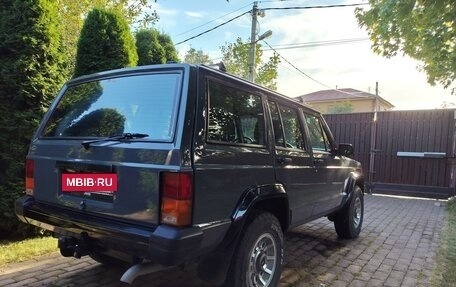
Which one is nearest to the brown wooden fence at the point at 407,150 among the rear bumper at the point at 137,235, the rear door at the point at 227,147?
the rear door at the point at 227,147

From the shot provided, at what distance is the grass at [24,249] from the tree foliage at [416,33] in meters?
5.07

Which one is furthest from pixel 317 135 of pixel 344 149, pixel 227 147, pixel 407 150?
pixel 407 150

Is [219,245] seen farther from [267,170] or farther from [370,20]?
[370,20]

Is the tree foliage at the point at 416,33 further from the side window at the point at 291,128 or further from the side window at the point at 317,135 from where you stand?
the side window at the point at 291,128

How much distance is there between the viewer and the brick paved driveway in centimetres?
352

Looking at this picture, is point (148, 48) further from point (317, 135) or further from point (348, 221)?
point (348, 221)

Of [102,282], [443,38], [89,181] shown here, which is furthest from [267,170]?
[443,38]

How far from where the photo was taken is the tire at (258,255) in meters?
2.72

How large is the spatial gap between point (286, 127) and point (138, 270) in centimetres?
202

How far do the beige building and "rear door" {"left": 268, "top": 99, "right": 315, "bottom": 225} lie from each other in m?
35.4

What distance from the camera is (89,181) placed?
8.38 ft

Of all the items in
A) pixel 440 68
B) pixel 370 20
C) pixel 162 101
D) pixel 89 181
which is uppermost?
pixel 370 20

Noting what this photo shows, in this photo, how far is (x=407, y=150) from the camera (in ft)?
34.2

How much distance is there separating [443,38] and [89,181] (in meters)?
6.70
